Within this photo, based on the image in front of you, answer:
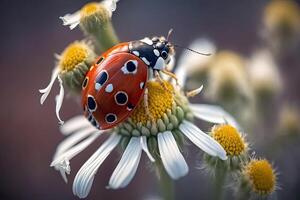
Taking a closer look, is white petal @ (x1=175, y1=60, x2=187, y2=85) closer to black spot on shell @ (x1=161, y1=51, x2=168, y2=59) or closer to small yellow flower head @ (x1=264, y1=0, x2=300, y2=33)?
black spot on shell @ (x1=161, y1=51, x2=168, y2=59)

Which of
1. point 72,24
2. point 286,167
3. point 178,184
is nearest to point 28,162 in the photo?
point 178,184

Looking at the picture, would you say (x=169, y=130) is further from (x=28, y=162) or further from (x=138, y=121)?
(x=28, y=162)

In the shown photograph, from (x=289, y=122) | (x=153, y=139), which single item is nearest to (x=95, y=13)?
(x=153, y=139)

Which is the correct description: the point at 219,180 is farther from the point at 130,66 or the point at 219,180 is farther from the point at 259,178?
the point at 130,66

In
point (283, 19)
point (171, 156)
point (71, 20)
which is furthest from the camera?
point (283, 19)

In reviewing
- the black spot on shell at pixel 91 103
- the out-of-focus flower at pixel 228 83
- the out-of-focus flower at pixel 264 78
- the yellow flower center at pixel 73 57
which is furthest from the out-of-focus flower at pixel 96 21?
the out-of-focus flower at pixel 264 78
